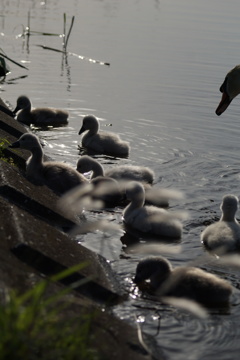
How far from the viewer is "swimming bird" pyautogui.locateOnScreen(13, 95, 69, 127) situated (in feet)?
41.5

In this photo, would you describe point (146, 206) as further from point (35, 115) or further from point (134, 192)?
point (35, 115)

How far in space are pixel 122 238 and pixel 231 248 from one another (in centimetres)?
112

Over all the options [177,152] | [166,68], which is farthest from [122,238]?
[166,68]

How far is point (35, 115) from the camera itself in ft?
42.1

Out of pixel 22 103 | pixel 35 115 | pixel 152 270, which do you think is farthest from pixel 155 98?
pixel 152 270

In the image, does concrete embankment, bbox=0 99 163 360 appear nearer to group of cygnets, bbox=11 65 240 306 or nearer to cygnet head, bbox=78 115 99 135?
group of cygnets, bbox=11 65 240 306

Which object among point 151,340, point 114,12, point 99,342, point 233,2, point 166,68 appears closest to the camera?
point 99,342

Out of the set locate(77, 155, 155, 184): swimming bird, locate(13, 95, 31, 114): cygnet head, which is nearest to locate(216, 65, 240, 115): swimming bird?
locate(77, 155, 155, 184): swimming bird

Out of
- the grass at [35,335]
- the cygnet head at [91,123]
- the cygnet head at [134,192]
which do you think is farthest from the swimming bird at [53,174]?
the grass at [35,335]

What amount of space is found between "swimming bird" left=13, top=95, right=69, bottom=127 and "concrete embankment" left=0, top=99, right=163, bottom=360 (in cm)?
488

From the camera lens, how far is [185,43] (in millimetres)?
19500

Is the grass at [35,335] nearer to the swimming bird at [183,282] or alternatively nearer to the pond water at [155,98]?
the pond water at [155,98]

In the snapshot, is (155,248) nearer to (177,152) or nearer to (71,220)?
(71,220)

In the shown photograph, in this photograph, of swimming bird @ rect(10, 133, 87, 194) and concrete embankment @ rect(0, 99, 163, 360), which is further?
swimming bird @ rect(10, 133, 87, 194)
